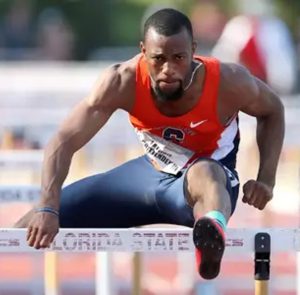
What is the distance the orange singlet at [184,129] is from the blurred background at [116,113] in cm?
102

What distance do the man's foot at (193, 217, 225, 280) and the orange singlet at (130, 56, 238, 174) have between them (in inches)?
34.9

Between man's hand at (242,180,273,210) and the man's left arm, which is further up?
the man's left arm

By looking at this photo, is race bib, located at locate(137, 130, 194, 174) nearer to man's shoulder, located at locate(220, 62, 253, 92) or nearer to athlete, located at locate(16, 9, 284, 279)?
athlete, located at locate(16, 9, 284, 279)

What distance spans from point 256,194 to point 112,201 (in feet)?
2.27

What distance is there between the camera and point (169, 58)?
6.22m

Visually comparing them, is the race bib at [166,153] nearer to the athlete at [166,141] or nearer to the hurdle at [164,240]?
the athlete at [166,141]

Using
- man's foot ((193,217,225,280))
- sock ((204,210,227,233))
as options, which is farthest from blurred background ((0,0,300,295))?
man's foot ((193,217,225,280))

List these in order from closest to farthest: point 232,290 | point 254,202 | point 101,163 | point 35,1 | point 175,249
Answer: point 175,249
point 254,202
point 232,290
point 101,163
point 35,1

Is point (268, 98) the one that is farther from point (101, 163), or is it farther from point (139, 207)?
point (101, 163)

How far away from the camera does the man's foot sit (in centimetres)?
568

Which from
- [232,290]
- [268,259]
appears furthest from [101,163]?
[268,259]

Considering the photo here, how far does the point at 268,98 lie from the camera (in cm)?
674

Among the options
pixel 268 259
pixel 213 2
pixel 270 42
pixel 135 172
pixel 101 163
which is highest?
pixel 213 2

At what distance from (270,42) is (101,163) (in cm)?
326
